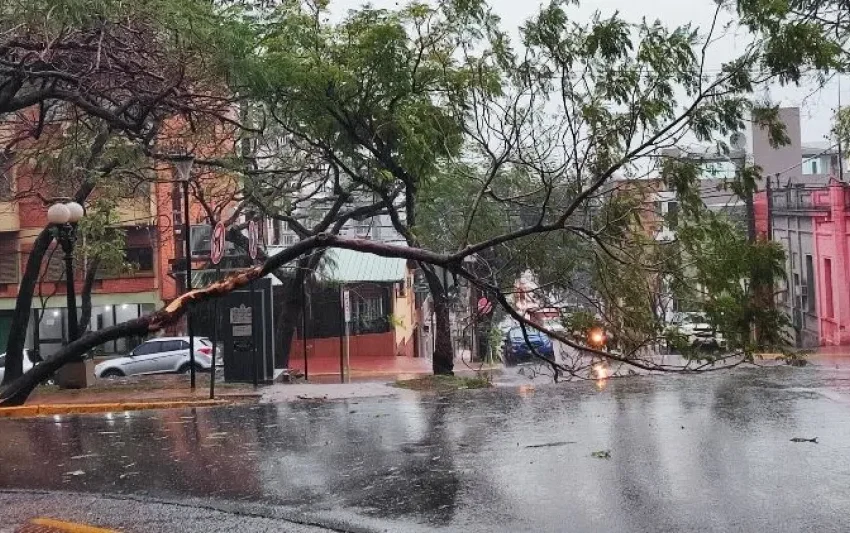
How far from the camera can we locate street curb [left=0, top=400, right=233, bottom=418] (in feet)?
58.5

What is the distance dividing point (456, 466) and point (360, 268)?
83.0 ft

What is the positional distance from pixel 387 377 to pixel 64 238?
11.3 m

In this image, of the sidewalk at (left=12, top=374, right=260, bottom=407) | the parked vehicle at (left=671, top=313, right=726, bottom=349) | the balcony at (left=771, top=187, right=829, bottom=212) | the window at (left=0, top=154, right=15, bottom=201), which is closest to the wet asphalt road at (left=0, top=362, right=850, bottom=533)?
the parked vehicle at (left=671, top=313, right=726, bottom=349)

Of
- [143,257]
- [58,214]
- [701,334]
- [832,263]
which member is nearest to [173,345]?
[143,257]

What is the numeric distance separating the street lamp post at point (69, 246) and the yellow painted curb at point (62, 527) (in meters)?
9.88

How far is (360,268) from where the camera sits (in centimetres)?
3612

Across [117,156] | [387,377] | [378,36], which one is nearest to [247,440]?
[117,156]

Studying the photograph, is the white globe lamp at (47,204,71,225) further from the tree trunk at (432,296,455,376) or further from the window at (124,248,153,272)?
the window at (124,248,153,272)

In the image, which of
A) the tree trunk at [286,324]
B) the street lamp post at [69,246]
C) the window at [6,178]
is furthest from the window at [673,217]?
the tree trunk at [286,324]

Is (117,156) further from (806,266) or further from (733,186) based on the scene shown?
(806,266)

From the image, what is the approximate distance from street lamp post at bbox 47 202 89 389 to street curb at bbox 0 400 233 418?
1304 millimetres

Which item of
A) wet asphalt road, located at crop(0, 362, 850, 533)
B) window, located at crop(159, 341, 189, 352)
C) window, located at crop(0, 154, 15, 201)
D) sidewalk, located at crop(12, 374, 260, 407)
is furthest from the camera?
window, located at crop(159, 341, 189, 352)

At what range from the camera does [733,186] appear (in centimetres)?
1039

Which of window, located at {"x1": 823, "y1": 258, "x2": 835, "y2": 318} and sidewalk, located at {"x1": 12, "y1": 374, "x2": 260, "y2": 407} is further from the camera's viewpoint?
window, located at {"x1": 823, "y1": 258, "x2": 835, "y2": 318}
